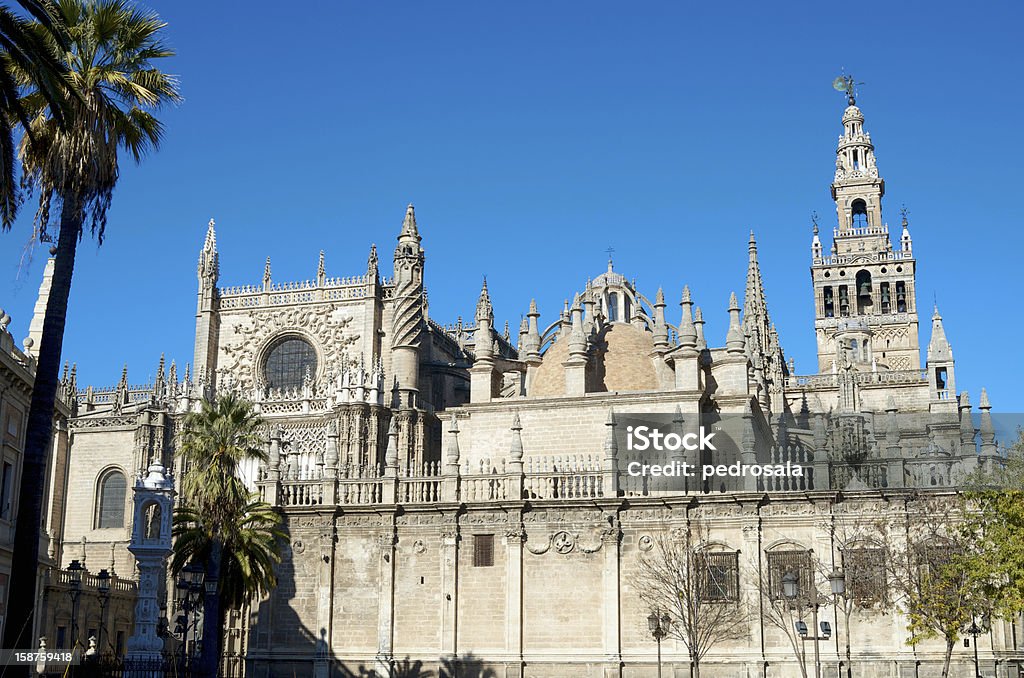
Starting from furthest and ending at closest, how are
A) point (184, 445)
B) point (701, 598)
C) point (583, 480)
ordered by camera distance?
point (583, 480), point (701, 598), point (184, 445)

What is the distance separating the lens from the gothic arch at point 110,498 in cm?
5103

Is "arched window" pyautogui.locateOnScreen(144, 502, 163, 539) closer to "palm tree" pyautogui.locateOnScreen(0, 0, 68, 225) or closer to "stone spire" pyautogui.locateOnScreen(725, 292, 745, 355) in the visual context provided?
"palm tree" pyautogui.locateOnScreen(0, 0, 68, 225)

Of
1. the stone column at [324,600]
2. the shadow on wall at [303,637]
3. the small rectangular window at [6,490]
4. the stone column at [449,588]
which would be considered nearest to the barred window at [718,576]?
the shadow on wall at [303,637]

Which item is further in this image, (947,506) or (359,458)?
(359,458)

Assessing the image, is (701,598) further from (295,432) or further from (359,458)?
(295,432)

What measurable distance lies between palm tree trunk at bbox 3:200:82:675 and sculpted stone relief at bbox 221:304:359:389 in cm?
3121

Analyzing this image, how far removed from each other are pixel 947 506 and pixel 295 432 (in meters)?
28.9

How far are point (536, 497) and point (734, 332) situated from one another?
944 cm

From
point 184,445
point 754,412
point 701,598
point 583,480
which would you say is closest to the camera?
point 184,445

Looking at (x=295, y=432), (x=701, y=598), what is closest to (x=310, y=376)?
(x=295, y=432)

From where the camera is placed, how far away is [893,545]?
30984mm

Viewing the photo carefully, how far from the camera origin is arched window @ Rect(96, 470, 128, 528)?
168 ft

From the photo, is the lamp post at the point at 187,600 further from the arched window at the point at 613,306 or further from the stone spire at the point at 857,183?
the stone spire at the point at 857,183

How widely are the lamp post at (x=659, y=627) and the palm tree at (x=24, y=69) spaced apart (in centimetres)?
1996
